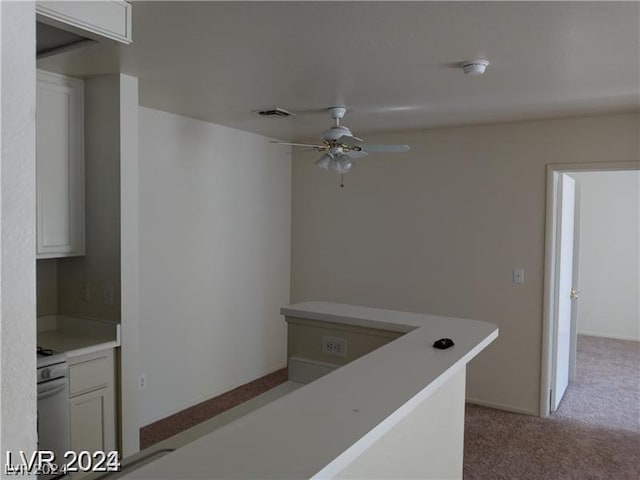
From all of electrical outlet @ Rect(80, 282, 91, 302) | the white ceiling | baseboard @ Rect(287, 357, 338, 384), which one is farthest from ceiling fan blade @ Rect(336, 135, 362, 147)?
electrical outlet @ Rect(80, 282, 91, 302)

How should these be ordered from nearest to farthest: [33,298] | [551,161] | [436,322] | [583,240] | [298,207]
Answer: [33,298]
[436,322]
[551,161]
[298,207]
[583,240]

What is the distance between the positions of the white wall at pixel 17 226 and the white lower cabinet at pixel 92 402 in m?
2.35

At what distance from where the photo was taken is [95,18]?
1.94 meters

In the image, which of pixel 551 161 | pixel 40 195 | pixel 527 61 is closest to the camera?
A: pixel 527 61

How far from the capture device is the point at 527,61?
250 centimetres

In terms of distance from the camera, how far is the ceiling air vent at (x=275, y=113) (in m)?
3.68

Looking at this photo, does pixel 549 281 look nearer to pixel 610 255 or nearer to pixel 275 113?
pixel 275 113

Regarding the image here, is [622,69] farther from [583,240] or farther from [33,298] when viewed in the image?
[583,240]

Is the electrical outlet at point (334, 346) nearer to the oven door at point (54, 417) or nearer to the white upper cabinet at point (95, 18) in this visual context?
the oven door at point (54, 417)

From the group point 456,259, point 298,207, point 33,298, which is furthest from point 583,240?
point 33,298

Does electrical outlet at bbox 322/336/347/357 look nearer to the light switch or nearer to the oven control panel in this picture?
the oven control panel

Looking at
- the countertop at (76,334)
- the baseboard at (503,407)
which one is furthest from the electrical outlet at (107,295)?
the baseboard at (503,407)

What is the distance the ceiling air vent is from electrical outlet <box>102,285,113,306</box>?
5.40 ft

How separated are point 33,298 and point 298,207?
→ 4.74m
